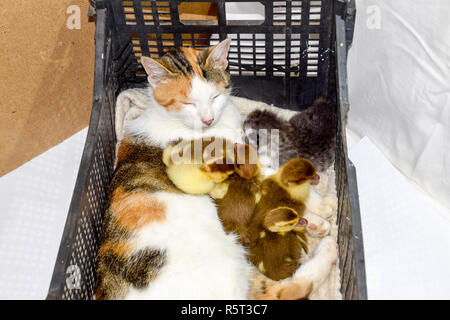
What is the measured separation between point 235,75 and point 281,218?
753 mm

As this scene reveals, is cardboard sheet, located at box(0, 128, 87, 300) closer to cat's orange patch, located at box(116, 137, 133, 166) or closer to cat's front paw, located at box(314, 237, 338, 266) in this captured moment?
cat's orange patch, located at box(116, 137, 133, 166)

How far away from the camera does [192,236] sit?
1348mm

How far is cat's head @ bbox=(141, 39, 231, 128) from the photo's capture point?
155 cm

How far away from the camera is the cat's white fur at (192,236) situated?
4.11 ft

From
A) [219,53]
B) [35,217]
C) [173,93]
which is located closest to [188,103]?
[173,93]

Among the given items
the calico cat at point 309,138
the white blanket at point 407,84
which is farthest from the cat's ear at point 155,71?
the white blanket at point 407,84

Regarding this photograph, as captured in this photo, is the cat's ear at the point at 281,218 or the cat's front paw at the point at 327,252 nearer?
the cat's ear at the point at 281,218

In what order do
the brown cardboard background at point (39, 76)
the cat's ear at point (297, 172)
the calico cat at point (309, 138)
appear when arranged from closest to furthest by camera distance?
the cat's ear at point (297, 172), the calico cat at point (309, 138), the brown cardboard background at point (39, 76)

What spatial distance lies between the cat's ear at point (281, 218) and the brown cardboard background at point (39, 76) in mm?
1106

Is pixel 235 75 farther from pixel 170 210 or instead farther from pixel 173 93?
pixel 170 210

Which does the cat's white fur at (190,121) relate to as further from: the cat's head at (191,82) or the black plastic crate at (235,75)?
the black plastic crate at (235,75)

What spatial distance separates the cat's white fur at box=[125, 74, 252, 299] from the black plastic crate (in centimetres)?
16

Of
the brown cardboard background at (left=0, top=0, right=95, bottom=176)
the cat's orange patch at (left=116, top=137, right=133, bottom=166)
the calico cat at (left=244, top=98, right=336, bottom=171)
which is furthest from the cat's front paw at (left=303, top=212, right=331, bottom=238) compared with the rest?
the brown cardboard background at (left=0, top=0, right=95, bottom=176)

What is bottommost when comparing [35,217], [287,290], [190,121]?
[35,217]
